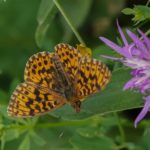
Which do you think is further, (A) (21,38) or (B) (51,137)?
(A) (21,38)

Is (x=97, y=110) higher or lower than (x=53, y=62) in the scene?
lower

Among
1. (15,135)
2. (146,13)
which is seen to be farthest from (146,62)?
(15,135)

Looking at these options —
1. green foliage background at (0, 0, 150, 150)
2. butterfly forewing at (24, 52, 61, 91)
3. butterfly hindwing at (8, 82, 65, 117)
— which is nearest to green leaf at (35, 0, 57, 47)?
green foliage background at (0, 0, 150, 150)

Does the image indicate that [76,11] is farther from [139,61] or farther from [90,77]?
[139,61]

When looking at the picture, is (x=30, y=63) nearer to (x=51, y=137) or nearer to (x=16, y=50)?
(x=51, y=137)

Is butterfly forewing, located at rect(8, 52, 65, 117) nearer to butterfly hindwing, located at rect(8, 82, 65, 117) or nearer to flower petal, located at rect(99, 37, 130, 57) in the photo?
butterfly hindwing, located at rect(8, 82, 65, 117)

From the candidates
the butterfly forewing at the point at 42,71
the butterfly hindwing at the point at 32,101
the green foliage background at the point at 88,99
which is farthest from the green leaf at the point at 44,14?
the butterfly hindwing at the point at 32,101

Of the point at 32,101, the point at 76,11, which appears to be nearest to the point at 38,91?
the point at 32,101
